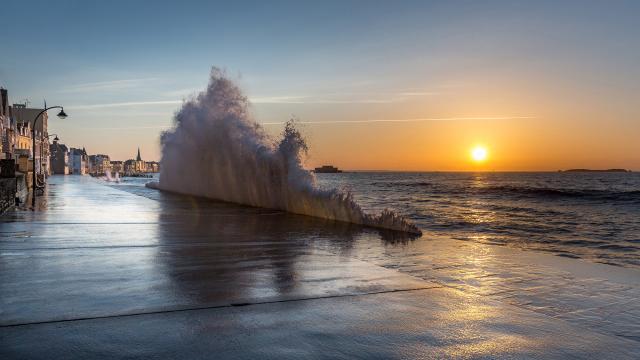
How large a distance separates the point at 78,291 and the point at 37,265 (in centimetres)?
217

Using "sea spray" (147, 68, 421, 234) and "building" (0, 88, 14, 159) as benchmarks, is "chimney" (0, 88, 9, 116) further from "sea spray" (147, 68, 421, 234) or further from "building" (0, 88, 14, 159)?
"sea spray" (147, 68, 421, 234)

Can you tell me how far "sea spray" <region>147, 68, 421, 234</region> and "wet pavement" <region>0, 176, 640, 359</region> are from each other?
643 centimetres

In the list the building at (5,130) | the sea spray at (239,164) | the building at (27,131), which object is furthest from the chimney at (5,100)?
the sea spray at (239,164)

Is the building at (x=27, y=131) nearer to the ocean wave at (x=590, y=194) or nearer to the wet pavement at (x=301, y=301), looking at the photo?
the ocean wave at (x=590, y=194)

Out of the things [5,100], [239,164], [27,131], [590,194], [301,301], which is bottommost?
[590,194]

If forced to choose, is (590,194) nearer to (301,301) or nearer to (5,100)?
(301,301)

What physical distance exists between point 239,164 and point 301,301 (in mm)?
23392

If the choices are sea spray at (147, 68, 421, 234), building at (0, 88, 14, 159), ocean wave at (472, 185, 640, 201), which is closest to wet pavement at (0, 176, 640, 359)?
sea spray at (147, 68, 421, 234)

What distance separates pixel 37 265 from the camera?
26.4 feet

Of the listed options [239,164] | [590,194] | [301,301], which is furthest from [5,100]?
[301,301]

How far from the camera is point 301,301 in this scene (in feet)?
20.0

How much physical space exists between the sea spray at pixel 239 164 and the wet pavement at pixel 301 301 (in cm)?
643

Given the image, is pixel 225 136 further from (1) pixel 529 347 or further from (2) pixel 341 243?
(1) pixel 529 347

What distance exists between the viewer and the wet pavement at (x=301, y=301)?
4520mm
